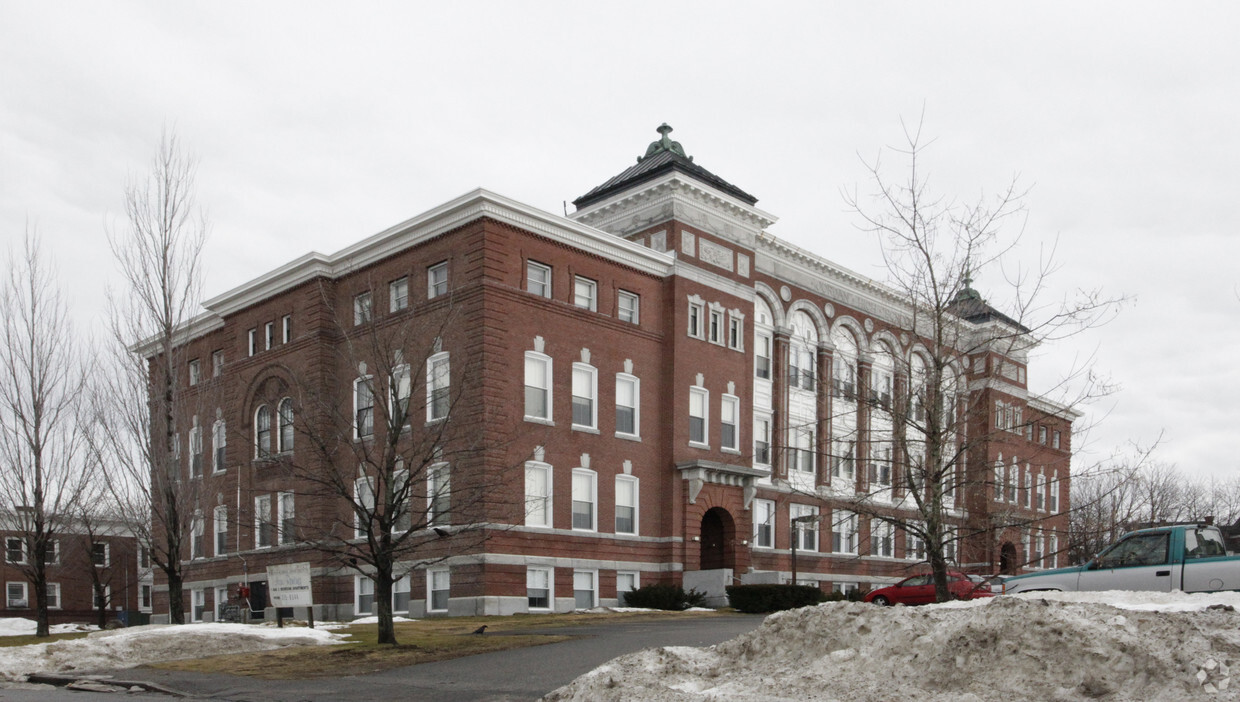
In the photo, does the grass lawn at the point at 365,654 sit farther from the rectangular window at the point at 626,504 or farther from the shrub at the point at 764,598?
the rectangular window at the point at 626,504

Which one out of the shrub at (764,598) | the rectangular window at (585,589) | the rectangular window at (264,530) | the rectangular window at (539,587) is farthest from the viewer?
the rectangular window at (264,530)

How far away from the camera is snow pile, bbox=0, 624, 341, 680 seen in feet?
69.6

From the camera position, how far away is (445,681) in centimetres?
1684

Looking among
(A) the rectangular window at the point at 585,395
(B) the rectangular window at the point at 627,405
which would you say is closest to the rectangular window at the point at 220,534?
(A) the rectangular window at the point at 585,395

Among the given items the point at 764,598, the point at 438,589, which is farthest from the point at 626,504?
the point at 764,598

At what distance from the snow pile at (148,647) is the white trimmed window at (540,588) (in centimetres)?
1211

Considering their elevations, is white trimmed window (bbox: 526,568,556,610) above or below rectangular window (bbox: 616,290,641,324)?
below

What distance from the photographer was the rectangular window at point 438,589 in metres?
36.5


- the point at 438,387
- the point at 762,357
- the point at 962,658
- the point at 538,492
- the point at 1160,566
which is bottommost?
the point at 538,492

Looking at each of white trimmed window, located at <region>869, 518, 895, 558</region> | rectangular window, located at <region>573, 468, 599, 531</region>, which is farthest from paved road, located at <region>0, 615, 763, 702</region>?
rectangular window, located at <region>573, 468, 599, 531</region>

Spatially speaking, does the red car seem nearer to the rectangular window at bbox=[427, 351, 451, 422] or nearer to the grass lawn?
the grass lawn

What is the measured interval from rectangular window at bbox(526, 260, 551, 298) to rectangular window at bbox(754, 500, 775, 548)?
13.3 m

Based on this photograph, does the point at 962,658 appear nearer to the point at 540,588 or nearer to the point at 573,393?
the point at 540,588

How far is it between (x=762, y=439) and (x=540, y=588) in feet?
47.9
